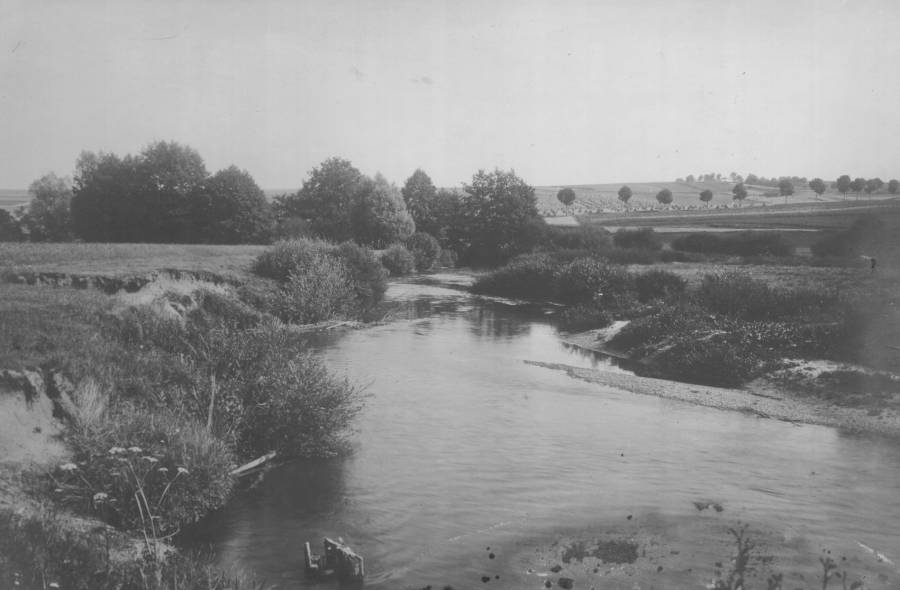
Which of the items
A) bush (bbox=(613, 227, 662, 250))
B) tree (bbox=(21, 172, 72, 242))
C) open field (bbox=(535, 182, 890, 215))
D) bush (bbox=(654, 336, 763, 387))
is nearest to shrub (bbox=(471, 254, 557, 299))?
bush (bbox=(613, 227, 662, 250))

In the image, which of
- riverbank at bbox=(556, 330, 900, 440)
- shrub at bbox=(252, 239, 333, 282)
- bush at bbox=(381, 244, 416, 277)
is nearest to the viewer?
riverbank at bbox=(556, 330, 900, 440)

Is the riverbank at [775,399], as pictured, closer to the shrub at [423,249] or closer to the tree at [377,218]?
the shrub at [423,249]

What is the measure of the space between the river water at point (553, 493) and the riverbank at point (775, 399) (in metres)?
0.79

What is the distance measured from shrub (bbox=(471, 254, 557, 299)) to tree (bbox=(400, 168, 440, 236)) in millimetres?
22795

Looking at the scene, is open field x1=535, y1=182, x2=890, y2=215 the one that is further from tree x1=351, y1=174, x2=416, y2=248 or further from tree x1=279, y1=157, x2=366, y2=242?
tree x1=351, y1=174, x2=416, y2=248

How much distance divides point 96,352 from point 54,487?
3929 millimetres

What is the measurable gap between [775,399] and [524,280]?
27.4 m

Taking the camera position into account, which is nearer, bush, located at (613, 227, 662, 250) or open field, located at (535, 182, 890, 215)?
bush, located at (613, 227, 662, 250)

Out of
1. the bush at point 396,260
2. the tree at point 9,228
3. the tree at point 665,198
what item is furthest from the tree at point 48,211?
the tree at point 665,198

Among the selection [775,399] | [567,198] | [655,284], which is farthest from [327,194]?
[567,198]

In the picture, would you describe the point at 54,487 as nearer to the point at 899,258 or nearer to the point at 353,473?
the point at 353,473

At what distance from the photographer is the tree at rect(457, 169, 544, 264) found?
6212cm

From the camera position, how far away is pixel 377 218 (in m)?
61.8

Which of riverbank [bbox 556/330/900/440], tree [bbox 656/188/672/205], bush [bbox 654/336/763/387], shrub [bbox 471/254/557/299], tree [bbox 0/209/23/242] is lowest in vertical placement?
riverbank [bbox 556/330/900/440]
